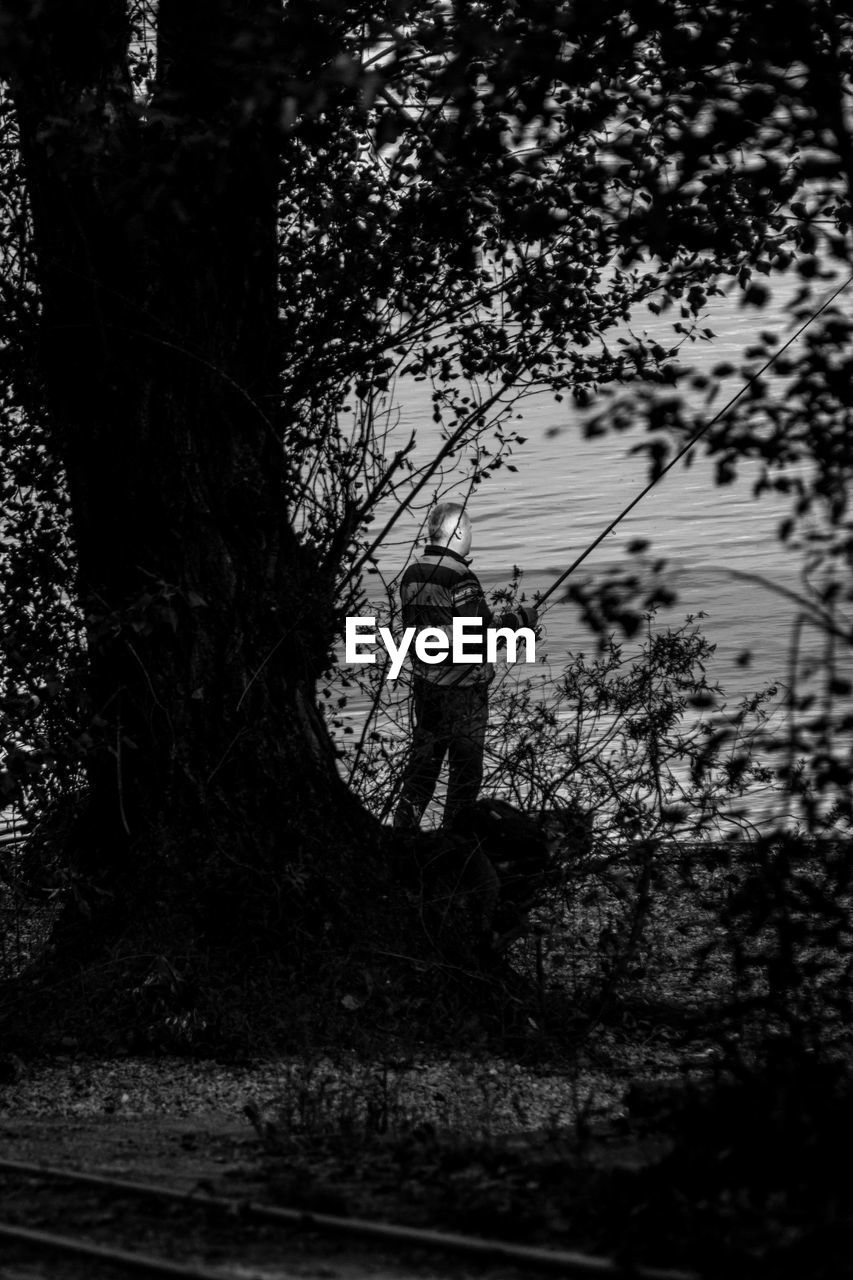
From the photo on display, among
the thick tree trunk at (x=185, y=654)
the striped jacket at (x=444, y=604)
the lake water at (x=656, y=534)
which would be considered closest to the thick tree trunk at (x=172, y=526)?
the thick tree trunk at (x=185, y=654)

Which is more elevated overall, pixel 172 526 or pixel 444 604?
pixel 172 526

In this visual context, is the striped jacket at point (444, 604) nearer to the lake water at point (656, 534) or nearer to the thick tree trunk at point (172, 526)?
the thick tree trunk at point (172, 526)

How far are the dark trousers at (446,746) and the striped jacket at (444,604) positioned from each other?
7 cm

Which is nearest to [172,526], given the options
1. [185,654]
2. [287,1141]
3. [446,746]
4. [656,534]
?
[185,654]

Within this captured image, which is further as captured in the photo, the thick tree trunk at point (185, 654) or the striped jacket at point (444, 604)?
the striped jacket at point (444, 604)

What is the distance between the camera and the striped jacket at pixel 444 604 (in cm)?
817

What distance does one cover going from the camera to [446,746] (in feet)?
26.4

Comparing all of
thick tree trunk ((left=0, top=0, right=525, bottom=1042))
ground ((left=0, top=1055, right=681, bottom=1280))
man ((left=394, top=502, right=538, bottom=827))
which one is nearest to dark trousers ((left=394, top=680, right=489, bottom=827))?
man ((left=394, top=502, right=538, bottom=827))

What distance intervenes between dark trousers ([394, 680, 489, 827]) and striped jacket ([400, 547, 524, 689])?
7 cm

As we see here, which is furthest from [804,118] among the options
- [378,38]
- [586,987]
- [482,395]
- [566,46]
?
[586,987]

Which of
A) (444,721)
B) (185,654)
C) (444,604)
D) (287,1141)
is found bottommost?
(287,1141)

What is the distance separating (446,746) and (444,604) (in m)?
0.83

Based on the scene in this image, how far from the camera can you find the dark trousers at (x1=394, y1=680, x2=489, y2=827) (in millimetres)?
7992

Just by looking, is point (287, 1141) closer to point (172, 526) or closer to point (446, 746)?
point (446, 746)
